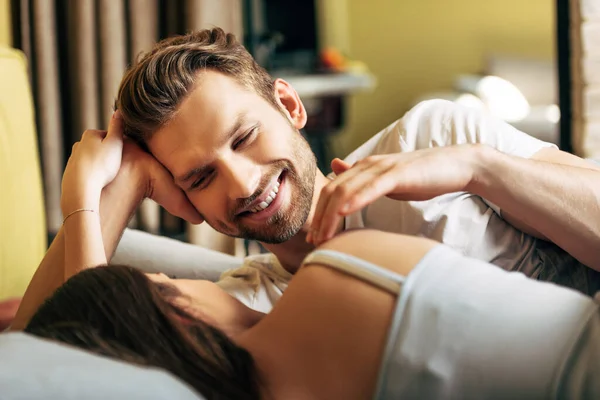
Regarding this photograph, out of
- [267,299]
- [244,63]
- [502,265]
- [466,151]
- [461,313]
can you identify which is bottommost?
[267,299]

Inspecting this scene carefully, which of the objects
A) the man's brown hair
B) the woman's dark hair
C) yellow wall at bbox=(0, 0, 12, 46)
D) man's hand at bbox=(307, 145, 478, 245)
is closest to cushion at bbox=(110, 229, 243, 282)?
the man's brown hair

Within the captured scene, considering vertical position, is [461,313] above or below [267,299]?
above

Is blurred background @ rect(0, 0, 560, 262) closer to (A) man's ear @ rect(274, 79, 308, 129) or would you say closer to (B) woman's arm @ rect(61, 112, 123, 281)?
(B) woman's arm @ rect(61, 112, 123, 281)

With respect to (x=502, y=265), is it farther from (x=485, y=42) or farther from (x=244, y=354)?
(x=485, y=42)

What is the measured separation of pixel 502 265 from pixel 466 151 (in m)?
0.25

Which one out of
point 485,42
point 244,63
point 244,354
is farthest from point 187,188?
point 485,42

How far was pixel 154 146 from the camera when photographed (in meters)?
1.36

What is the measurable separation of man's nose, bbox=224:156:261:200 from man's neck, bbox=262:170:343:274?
17cm

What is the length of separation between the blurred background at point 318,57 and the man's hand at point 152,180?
559 mm

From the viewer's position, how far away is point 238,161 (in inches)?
48.4

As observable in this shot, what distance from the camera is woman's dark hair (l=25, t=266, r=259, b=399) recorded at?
739 mm

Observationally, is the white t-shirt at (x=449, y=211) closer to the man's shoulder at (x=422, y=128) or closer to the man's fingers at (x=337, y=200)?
the man's shoulder at (x=422, y=128)

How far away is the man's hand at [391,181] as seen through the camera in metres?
0.93

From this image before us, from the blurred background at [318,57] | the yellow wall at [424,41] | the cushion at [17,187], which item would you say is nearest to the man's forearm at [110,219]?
the cushion at [17,187]
